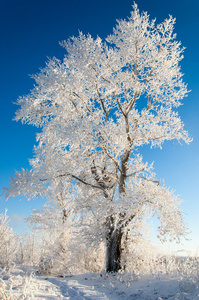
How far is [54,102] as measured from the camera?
889cm

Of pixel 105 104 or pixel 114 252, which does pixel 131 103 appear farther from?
pixel 114 252

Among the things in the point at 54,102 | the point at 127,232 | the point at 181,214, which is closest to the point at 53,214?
the point at 127,232

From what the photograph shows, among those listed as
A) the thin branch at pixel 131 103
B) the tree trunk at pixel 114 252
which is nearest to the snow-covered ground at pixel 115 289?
the tree trunk at pixel 114 252

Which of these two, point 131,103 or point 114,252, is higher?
point 131,103

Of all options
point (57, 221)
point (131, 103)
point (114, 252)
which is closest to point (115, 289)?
point (114, 252)

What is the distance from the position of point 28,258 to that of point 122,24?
23.5 metres

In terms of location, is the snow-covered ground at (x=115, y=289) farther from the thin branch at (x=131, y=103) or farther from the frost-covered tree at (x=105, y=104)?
the thin branch at (x=131, y=103)

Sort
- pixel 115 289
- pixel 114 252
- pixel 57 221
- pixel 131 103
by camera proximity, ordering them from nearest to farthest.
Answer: pixel 115 289
pixel 114 252
pixel 131 103
pixel 57 221

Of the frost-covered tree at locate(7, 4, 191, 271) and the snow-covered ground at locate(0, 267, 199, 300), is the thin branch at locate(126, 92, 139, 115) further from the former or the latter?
the snow-covered ground at locate(0, 267, 199, 300)

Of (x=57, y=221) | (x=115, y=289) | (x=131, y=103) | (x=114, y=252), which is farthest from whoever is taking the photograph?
(x=57, y=221)

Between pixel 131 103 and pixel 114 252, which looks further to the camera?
pixel 131 103

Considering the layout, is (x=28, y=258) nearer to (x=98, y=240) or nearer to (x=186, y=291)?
(x=98, y=240)

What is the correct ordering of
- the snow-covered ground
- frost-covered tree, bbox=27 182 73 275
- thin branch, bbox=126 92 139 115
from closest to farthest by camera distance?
the snow-covered ground
thin branch, bbox=126 92 139 115
frost-covered tree, bbox=27 182 73 275

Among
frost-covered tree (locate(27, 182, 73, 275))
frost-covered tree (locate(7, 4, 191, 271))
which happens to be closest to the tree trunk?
frost-covered tree (locate(7, 4, 191, 271))
